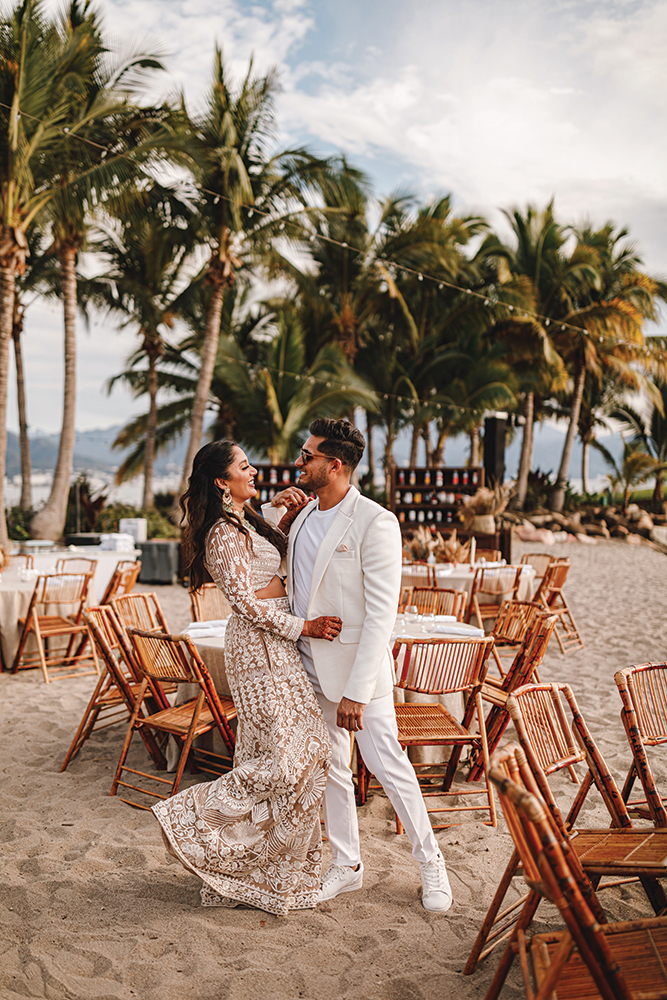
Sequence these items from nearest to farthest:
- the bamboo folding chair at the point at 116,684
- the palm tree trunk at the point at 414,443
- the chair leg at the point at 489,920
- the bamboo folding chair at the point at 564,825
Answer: the bamboo folding chair at the point at 564,825, the chair leg at the point at 489,920, the bamboo folding chair at the point at 116,684, the palm tree trunk at the point at 414,443

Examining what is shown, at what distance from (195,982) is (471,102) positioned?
40.5 ft

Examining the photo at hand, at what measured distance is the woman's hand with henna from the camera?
8.91 feet

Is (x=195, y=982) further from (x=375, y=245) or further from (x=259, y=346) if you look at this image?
(x=259, y=346)

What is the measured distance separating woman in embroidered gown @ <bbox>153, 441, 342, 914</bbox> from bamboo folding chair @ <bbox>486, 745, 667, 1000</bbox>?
935 millimetres

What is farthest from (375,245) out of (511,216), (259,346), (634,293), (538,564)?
(538,564)

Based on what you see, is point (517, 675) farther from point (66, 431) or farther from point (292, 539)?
point (66, 431)

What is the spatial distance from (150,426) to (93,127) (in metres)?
8.92

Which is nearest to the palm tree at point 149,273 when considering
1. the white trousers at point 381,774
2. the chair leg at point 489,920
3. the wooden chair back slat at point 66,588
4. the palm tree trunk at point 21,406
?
the palm tree trunk at point 21,406

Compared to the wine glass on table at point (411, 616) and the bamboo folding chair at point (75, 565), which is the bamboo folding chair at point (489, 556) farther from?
the bamboo folding chair at point (75, 565)

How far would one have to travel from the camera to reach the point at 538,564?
31.0ft

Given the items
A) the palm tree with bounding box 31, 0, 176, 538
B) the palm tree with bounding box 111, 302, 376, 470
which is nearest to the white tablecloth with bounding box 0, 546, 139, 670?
the palm tree with bounding box 31, 0, 176, 538

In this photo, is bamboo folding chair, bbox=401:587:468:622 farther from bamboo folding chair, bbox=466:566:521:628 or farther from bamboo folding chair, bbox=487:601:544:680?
bamboo folding chair, bbox=466:566:521:628

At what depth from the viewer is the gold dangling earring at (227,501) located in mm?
2967

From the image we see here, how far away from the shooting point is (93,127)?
38.4 feet
